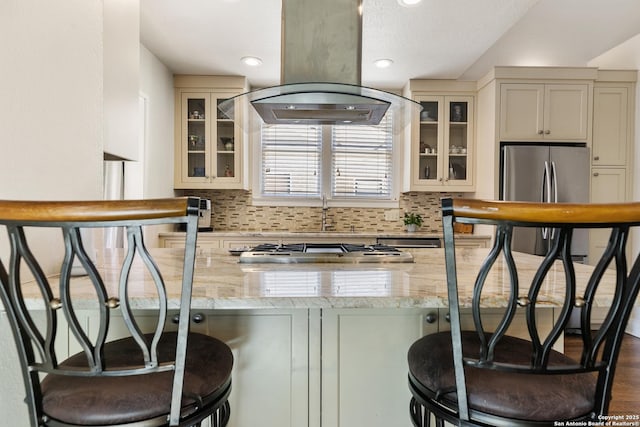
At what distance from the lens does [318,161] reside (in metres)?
3.80

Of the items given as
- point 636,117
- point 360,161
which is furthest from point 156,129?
point 636,117

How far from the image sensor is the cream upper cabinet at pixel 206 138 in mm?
3352

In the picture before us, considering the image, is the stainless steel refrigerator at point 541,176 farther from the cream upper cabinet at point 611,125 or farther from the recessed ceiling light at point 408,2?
the recessed ceiling light at point 408,2

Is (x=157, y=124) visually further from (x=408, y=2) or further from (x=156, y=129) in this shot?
(x=408, y=2)

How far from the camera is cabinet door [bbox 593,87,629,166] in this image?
3.14m

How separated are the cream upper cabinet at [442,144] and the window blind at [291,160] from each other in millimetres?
1026

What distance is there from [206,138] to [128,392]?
2969 mm

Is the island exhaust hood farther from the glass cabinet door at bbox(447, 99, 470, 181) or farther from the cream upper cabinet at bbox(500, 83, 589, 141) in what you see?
the glass cabinet door at bbox(447, 99, 470, 181)

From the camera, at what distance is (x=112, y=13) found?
4.25 feet

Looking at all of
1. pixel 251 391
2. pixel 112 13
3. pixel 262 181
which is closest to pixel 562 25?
pixel 262 181

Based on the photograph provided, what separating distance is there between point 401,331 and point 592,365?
56cm

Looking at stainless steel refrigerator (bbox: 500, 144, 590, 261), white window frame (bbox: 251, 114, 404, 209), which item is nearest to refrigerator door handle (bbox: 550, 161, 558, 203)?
stainless steel refrigerator (bbox: 500, 144, 590, 261)

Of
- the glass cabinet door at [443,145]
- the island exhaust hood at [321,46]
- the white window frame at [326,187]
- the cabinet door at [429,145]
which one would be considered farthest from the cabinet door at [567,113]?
the island exhaust hood at [321,46]

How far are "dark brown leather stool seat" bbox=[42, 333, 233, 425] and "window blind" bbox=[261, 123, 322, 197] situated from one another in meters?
2.96
